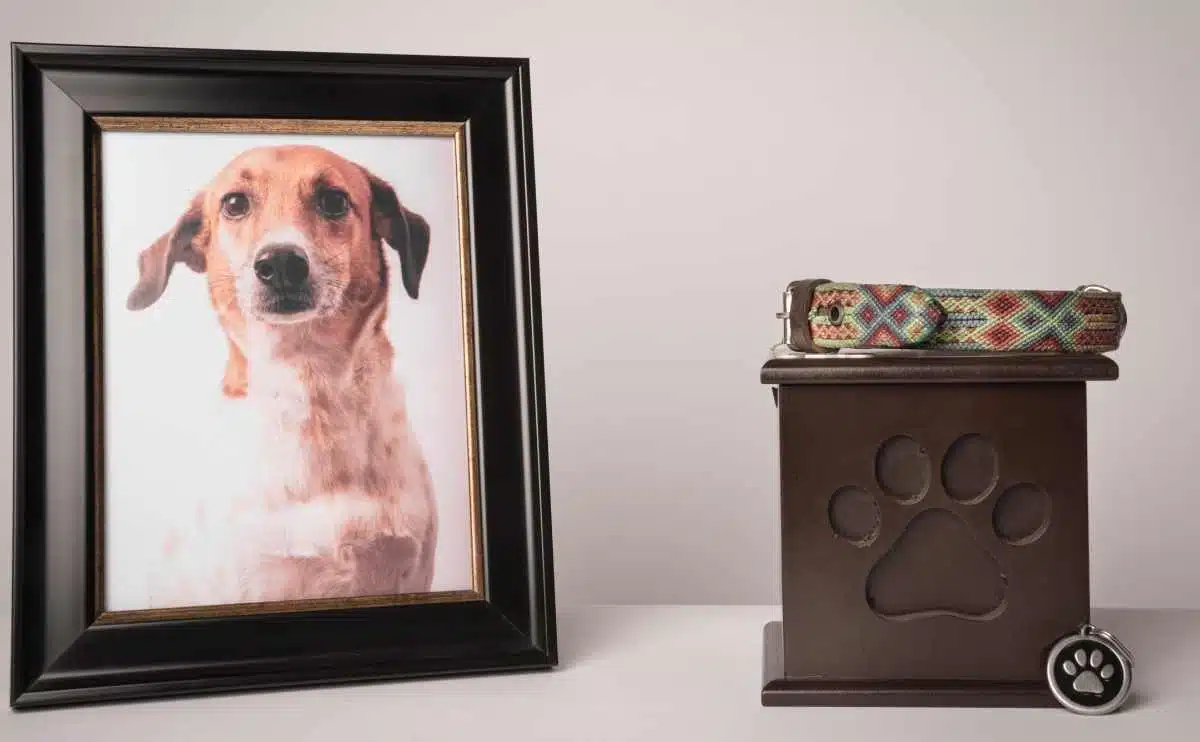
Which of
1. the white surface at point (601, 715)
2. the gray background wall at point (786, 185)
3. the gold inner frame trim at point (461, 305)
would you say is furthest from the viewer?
the gray background wall at point (786, 185)

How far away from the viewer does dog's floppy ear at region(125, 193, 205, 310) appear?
3.11 ft

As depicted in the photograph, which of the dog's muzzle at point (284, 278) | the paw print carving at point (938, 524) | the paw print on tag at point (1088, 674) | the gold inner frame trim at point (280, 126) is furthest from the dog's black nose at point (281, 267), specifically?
the paw print on tag at point (1088, 674)

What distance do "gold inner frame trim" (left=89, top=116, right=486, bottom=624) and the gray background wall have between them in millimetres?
720

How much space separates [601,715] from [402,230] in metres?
0.43

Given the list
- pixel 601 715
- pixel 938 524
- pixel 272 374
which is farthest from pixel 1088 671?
pixel 272 374

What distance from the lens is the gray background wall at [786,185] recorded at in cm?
167

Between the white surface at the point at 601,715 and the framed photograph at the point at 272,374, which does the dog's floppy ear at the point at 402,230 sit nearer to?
the framed photograph at the point at 272,374

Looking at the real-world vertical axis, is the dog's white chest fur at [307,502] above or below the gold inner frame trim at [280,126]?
below

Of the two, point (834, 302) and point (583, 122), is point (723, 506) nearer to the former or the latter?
point (583, 122)

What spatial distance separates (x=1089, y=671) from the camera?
2.84 feet

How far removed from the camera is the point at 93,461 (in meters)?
0.92

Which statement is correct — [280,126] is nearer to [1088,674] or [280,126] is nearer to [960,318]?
[960,318]

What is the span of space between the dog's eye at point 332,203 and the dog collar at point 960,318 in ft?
1.28

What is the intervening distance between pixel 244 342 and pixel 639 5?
96 centimetres
